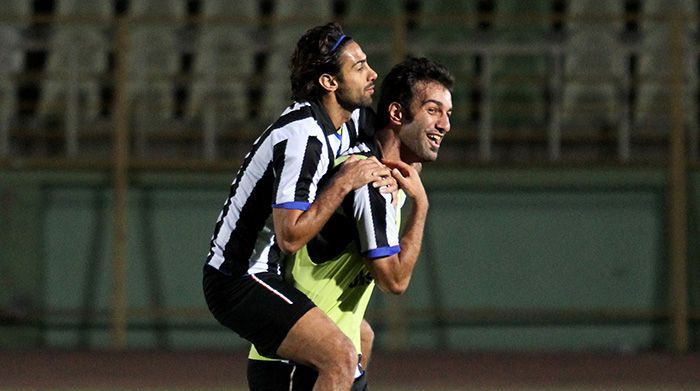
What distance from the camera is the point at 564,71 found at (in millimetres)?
14914

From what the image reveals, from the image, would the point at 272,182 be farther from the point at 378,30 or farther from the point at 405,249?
the point at 378,30

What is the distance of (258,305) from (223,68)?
1010 cm

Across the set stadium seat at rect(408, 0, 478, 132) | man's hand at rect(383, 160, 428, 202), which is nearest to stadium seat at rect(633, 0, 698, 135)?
stadium seat at rect(408, 0, 478, 132)

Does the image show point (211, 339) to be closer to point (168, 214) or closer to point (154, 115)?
point (168, 214)

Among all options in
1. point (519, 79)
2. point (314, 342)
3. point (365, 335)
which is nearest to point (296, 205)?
point (314, 342)

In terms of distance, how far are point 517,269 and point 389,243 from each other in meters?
9.55

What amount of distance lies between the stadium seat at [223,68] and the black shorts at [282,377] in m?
9.34

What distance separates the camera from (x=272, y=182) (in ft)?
17.9

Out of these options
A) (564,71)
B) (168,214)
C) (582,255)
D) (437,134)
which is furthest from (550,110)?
(437,134)

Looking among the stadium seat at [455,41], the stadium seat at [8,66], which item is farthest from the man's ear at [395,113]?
the stadium seat at [8,66]

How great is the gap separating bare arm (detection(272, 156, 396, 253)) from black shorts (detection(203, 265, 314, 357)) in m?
0.24

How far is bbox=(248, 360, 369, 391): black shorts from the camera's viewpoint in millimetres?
5457

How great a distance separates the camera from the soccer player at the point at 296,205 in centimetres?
527

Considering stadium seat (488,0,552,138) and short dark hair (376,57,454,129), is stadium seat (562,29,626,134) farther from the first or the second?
short dark hair (376,57,454,129)
